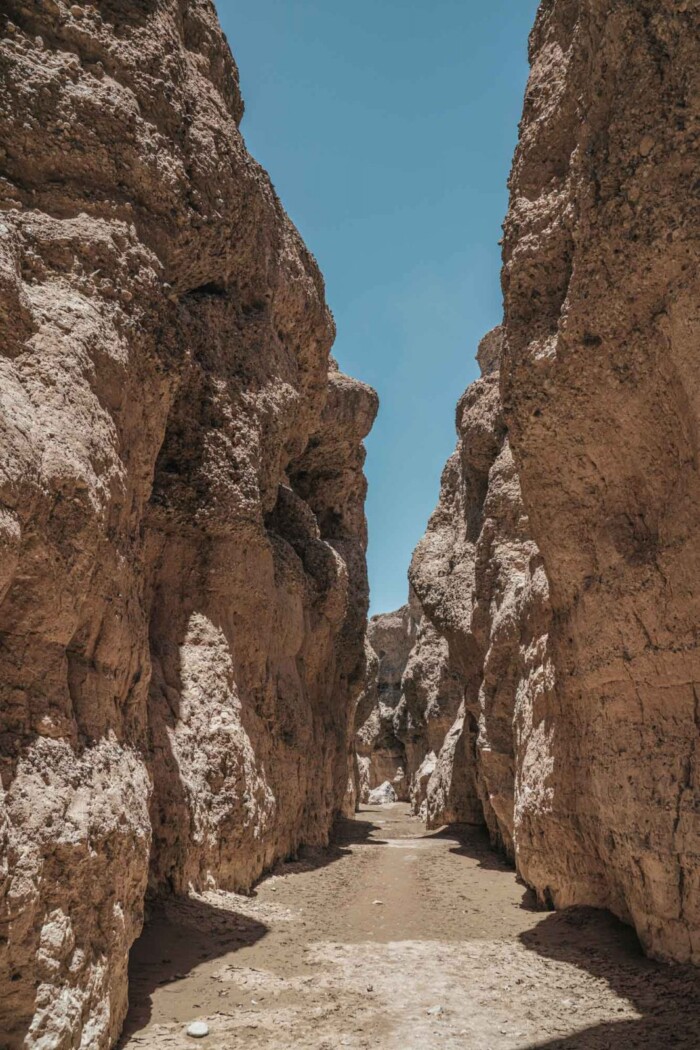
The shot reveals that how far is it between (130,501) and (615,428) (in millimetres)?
4313

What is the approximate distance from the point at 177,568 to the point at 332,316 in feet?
24.5

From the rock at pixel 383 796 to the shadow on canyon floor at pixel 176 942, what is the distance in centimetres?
2877

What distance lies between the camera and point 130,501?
5.92m

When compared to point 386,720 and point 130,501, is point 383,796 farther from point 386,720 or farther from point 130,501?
point 130,501

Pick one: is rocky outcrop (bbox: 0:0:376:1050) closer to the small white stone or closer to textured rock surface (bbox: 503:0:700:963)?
the small white stone

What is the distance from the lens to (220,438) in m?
9.40

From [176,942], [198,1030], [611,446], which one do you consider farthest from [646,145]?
[176,942]

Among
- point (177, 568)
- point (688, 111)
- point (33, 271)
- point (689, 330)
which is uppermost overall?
point (688, 111)

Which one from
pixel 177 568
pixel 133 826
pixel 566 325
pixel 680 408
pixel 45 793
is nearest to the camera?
pixel 45 793

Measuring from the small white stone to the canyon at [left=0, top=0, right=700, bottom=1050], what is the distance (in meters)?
0.17

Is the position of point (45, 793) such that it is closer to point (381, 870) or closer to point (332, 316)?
point (381, 870)

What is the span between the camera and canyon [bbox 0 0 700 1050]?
453cm

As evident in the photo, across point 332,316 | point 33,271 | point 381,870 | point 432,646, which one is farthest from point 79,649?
point 432,646

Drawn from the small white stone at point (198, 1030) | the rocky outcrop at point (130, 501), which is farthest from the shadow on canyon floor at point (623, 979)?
the rocky outcrop at point (130, 501)
